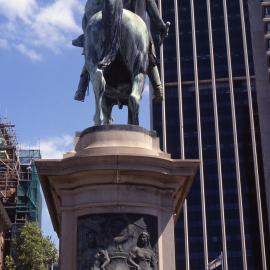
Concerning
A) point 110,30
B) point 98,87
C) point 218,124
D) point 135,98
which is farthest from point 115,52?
point 218,124

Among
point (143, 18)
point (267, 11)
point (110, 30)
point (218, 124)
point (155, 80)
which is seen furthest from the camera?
point (218, 124)

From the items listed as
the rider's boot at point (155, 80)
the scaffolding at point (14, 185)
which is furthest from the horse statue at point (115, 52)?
the scaffolding at point (14, 185)

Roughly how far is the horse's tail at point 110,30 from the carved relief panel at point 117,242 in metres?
3.41

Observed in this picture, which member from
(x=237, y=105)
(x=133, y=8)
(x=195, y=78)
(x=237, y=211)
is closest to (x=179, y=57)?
(x=195, y=78)

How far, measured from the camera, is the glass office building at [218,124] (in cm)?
10488

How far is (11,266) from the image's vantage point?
4503 centimetres

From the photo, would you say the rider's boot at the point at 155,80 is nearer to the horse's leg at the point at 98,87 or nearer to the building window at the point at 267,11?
the horse's leg at the point at 98,87

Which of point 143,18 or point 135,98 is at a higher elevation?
point 143,18

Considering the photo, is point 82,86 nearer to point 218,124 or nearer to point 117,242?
point 117,242

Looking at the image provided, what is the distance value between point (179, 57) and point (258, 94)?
59.9 ft

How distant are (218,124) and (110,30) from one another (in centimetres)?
10301

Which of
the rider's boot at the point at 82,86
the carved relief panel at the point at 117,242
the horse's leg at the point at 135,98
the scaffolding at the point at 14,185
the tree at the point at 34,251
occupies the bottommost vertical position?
the carved relief panel at the point at 117,242

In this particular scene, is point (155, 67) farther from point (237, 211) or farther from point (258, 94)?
point (258, 94)

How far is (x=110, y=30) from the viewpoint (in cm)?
1182
